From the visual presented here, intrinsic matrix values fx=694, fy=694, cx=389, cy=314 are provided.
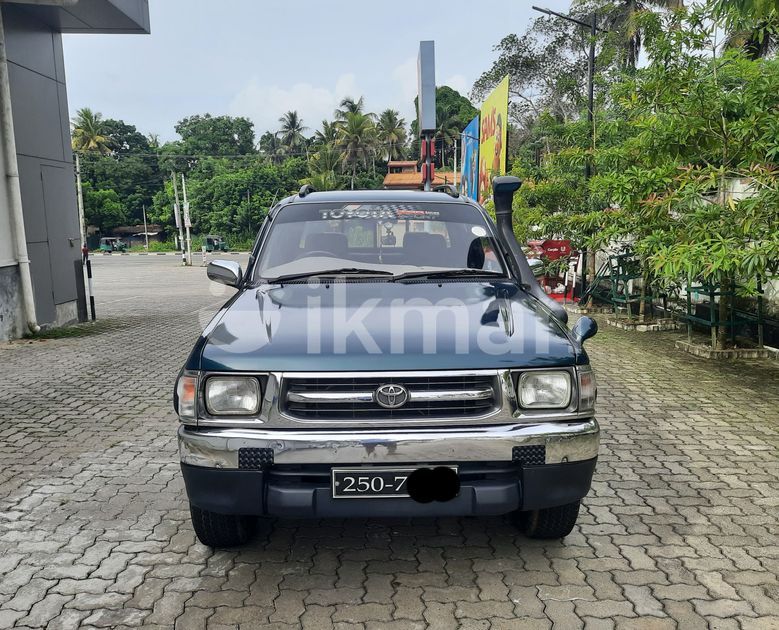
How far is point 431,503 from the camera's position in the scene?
2930mm

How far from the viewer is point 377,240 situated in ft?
14.4

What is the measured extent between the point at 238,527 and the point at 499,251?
2243mm

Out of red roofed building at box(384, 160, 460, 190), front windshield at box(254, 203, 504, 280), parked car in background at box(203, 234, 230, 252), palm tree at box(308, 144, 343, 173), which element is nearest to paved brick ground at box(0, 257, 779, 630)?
front windshield at box(254, 203, 504, 280)

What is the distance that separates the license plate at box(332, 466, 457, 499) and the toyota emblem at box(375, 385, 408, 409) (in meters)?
0.27

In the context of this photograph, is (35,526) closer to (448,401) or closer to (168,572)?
(168,572)

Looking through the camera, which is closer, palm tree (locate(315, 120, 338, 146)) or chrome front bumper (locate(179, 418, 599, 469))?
chrome front bumper (locate(179, 418, 599, 469))

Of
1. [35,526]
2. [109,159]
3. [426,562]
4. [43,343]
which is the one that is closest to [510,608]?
[426,562]

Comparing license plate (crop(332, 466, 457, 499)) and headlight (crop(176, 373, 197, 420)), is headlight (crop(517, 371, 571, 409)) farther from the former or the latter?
headlight (crop(176, 373, 197, 420))

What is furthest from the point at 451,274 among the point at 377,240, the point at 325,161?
the point at 325,161

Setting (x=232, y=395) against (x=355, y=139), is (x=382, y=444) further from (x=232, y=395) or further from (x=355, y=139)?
(x=355, y=139)

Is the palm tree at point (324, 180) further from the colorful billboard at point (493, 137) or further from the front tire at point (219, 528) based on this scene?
the front tire at point (219, 528)

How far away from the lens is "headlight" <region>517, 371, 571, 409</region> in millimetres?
3035

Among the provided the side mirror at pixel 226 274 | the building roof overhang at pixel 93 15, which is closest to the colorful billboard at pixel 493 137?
the building roof overhang at pixel 93 15

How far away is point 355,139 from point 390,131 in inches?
252
